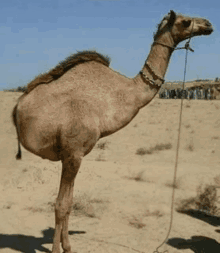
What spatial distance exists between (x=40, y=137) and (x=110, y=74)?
1347 mm

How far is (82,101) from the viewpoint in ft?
15.0

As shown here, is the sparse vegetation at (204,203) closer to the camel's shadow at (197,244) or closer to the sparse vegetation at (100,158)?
the camel's shadow at (197,244)

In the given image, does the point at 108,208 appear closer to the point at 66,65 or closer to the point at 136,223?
the point at 136,223

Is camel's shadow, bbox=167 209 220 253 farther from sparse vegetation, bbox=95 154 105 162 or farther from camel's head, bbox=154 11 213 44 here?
sparse vegetation, bbox=95 154 105 162

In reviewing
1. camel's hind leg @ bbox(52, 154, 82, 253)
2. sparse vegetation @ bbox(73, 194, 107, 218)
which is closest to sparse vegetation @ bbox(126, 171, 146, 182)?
sparse vegetation @ bbox(73, 194, 107, 218)

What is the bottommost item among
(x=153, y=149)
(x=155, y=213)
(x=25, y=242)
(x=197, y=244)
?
(x=25, y=242)

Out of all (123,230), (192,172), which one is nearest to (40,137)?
(123,230)

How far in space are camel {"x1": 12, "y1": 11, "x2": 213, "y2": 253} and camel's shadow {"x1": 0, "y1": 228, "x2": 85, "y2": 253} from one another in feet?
2.92

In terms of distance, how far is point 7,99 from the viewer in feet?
127

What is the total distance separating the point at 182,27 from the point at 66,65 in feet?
5.69

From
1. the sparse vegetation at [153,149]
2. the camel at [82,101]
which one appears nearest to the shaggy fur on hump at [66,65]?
the camel at [82,101]

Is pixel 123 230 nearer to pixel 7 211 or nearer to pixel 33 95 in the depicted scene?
pixel 7 211

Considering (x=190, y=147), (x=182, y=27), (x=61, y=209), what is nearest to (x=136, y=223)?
(x=61, y=209)

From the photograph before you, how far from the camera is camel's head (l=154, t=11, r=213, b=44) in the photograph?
15.3ft
